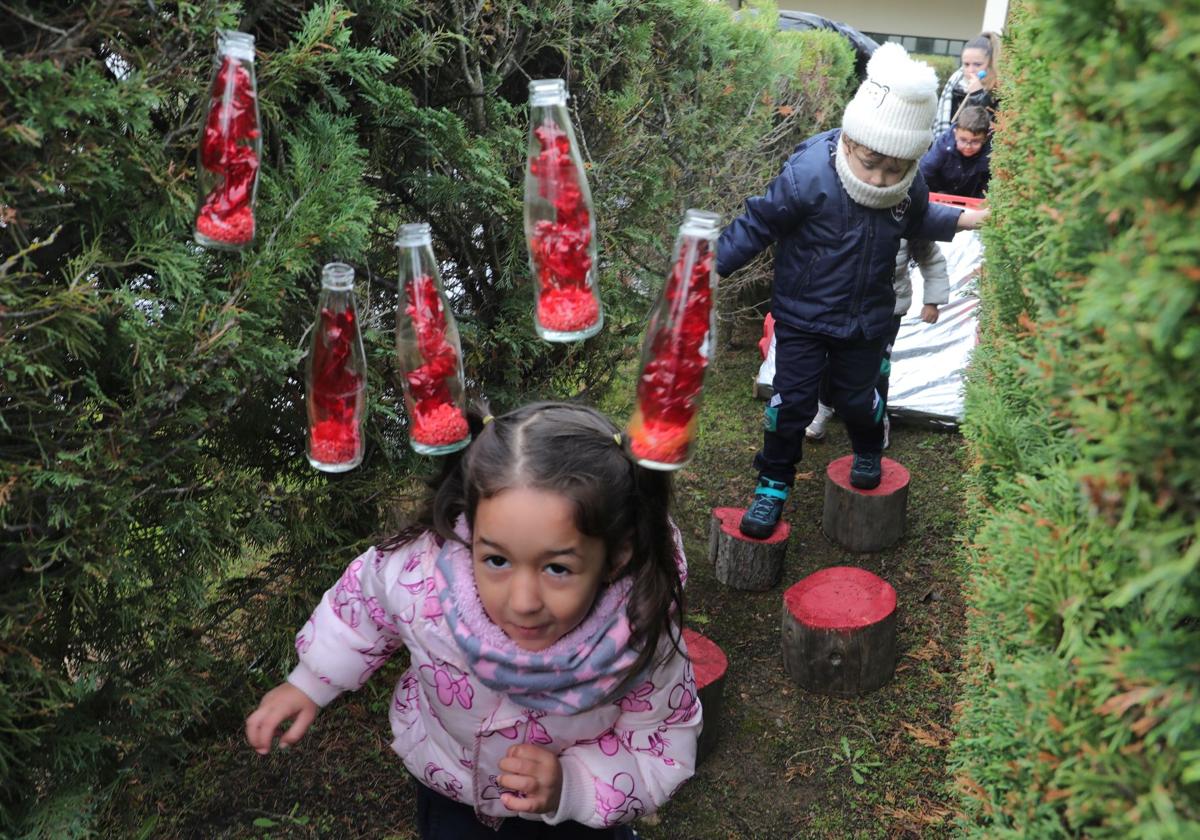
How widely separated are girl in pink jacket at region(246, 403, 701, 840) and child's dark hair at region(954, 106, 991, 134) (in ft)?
16.9

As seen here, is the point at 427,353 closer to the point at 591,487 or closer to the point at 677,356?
the point at 591,487

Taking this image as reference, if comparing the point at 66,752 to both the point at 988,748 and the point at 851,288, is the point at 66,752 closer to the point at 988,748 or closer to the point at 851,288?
the point at 988,748

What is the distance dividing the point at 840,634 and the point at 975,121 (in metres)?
4.14

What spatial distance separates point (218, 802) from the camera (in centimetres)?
309

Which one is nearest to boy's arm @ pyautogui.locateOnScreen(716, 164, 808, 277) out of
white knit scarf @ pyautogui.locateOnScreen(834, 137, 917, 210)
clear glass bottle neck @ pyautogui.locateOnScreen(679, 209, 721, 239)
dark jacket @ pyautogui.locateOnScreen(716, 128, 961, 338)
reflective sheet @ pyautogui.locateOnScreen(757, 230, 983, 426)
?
dark jacket @ pyautogui.locateOnScreen(716, 128, 961, 338)

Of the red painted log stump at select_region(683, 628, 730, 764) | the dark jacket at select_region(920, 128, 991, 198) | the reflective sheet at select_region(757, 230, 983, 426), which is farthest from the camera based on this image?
the dark jacket at select_region(920, 128, 991, 198)

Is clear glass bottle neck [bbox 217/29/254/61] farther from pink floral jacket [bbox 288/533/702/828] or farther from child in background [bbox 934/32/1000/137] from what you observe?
child in background [bbox 934/32/1000/137]

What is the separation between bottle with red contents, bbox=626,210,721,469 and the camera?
163 centimetres

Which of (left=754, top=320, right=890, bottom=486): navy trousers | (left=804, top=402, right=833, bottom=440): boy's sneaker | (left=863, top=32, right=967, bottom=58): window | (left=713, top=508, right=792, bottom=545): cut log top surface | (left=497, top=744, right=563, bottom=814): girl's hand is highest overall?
(left=497, top=744, right=563, bottom=814): girl's hand

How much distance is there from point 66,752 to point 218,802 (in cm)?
104

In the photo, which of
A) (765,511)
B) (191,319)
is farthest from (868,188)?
(191,319)

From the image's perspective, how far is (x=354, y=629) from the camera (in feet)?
7.22

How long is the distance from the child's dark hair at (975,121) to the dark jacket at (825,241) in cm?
250

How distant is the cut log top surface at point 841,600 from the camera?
370cm
